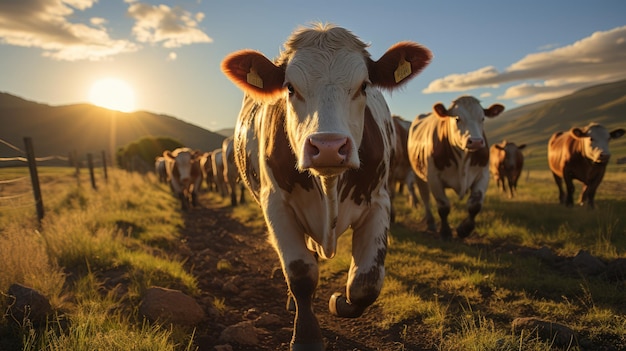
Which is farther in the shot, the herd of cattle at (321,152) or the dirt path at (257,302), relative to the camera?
the dirt path at (257,302)

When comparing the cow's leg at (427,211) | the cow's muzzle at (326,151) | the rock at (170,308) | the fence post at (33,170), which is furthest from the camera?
the cow's leg at (427,211)

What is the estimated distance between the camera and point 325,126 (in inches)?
81.5

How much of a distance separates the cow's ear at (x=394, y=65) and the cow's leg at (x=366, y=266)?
1000 millimetres

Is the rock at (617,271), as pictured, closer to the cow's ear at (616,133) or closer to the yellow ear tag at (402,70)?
the yellow ear tag at (402,70)

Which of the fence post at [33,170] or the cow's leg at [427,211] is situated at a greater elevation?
the fence post at [33,170]

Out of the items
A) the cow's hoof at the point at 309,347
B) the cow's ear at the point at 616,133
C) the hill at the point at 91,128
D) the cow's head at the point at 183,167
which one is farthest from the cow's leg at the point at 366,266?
the hill at the point at 91,128

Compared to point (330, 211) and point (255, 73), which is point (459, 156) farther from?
point (255, 73)

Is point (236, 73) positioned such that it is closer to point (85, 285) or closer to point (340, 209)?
point (340, 209)

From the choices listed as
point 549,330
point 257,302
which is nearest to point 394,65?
point 549,330

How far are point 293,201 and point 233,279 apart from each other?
7.60ft

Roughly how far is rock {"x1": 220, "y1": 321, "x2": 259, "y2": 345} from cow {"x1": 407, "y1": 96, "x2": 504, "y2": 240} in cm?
409

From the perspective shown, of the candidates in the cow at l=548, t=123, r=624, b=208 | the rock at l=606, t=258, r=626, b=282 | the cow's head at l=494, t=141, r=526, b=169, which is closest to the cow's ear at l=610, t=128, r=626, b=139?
the cow at l=548, t=123, r=624, b=208

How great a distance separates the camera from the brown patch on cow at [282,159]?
280cm

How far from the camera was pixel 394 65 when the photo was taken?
2.88 m
